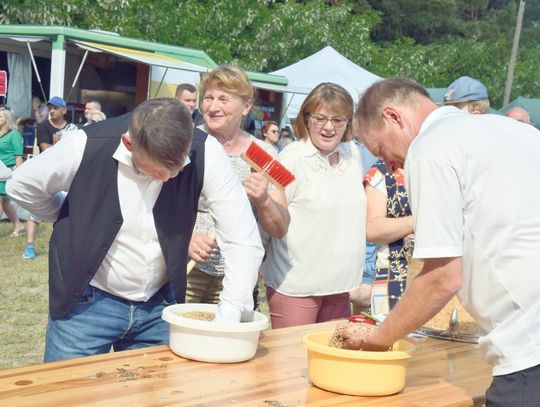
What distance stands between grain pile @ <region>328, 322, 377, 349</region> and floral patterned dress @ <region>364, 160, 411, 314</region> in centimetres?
87

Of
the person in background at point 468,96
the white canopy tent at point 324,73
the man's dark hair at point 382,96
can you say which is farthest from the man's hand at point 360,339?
the white canopy tent at point 324,73

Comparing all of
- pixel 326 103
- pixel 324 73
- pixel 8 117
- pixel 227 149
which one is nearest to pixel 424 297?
pixel 227 149

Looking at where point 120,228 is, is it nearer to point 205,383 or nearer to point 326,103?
point 205,383

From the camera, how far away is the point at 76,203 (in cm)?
236

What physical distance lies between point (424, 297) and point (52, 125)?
799 cm

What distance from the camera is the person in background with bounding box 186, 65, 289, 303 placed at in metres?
3.07

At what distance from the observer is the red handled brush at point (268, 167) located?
2.97 m

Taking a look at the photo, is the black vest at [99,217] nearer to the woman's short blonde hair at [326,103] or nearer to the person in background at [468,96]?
the woman's short blonde hair at [326,103]

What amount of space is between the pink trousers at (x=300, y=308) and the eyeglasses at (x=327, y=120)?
2.29 ft

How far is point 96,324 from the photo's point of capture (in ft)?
8.09

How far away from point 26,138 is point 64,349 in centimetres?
948

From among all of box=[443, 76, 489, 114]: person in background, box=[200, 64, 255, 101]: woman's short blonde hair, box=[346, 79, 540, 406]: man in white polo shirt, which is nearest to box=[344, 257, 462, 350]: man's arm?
box=[346, 79, 540, 406]: man in white polo shirt

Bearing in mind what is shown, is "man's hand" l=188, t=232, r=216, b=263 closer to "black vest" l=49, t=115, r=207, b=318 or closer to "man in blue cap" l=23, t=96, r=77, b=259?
"black vest" l=49, t=115, r=207, b=318

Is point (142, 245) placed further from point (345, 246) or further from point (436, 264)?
point (345, 246)
